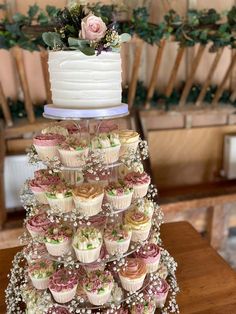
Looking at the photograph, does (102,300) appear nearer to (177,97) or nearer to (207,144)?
(177,97)

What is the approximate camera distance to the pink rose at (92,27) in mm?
986

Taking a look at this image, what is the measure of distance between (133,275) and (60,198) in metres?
0.34

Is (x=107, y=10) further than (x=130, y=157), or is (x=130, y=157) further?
(x=107, y=10)

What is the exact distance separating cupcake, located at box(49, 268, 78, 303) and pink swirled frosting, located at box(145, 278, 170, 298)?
0.83ft

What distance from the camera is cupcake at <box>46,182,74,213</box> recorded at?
3.45 feet

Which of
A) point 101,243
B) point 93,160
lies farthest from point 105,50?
point 101,243

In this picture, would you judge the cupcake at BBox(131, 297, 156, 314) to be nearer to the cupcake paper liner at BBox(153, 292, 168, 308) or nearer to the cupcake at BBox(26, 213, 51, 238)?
the cupcake paper liner at BBox(153, 292, 168, 308)

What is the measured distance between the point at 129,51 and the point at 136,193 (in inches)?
59.9

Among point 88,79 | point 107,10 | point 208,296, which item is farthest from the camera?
point 107,10

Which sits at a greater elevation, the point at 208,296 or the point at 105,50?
the point at 105,50

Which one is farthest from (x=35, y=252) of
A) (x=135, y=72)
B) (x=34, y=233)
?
(x=135, y=72)

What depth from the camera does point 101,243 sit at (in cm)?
108

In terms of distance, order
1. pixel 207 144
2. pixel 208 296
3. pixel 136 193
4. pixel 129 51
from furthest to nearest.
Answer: pixel 207 144
pixel 129 51
pixel 208 296
pixel 136 193

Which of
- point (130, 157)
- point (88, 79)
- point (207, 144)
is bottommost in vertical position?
point (207, 144)
